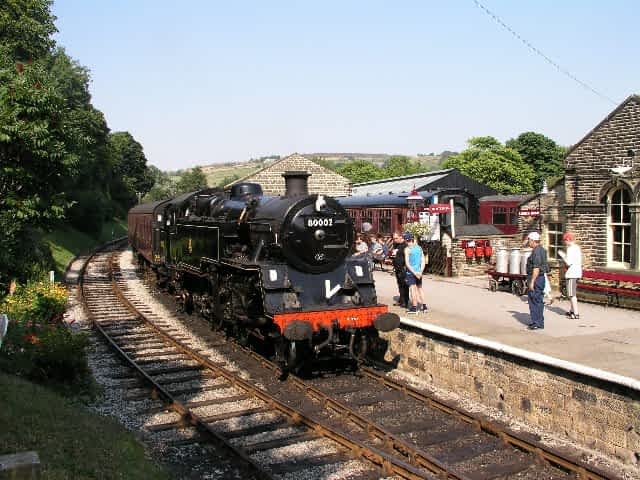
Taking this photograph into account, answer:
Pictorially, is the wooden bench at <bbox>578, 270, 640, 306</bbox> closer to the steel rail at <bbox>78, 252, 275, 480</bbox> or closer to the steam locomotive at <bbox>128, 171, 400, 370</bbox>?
the steam locomotive at <bbox>128, 171, 400, 370</bbox>

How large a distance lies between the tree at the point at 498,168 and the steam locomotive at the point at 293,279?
52129 millimetres

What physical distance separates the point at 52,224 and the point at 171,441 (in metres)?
8.76

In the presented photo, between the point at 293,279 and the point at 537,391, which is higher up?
the point at 293,279

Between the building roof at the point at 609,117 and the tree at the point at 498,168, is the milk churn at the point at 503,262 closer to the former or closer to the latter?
the building roof at the point at 609,117

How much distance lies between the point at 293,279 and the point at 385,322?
157 cm

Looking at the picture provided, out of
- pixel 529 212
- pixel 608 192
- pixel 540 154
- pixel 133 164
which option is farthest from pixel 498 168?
pixel 608 192

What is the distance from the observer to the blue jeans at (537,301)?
32.0ft

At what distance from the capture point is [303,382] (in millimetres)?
8930

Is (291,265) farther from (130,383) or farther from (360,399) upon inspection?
(130,383)

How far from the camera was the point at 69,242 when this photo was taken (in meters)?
32.8

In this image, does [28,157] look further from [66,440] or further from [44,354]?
[66,440]

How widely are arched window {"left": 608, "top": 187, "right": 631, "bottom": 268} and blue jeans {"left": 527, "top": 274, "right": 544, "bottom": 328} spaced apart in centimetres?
472

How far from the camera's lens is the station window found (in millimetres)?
15734

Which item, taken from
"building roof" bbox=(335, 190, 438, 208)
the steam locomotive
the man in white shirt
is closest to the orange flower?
the steam locomotive
